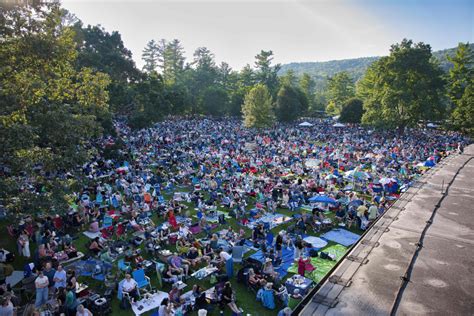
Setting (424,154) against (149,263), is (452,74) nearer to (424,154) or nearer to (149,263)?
A: (424,154)

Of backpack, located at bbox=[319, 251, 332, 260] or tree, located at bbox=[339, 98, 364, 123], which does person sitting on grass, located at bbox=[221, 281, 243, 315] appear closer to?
backpack, located at bbox=[319, 251, 332, 260]

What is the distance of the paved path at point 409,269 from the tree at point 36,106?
9.04 metres

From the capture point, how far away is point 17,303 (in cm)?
830

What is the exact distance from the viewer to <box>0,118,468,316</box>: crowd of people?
9680 millimetres

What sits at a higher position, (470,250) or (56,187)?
(56,187)

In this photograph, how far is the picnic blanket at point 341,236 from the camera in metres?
13.3

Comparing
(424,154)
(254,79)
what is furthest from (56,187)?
(254,79)

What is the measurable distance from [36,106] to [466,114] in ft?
160

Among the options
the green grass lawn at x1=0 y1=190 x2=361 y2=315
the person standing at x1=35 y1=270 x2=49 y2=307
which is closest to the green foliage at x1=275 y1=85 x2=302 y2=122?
the green grass lawn at x1=0 y1=190 x2=361 y2=315

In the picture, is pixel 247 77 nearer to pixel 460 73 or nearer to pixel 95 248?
pixel 460 73

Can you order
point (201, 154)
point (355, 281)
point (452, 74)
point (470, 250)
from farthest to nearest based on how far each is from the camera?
point (452, 74) < point (201, 154) < point (470, 250) < point (355, 281)

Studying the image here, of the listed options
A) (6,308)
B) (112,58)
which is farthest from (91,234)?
(112,58)

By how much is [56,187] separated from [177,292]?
5708 mm

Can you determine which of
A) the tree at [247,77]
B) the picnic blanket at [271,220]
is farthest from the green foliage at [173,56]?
the picnic blanket at [271,220]
